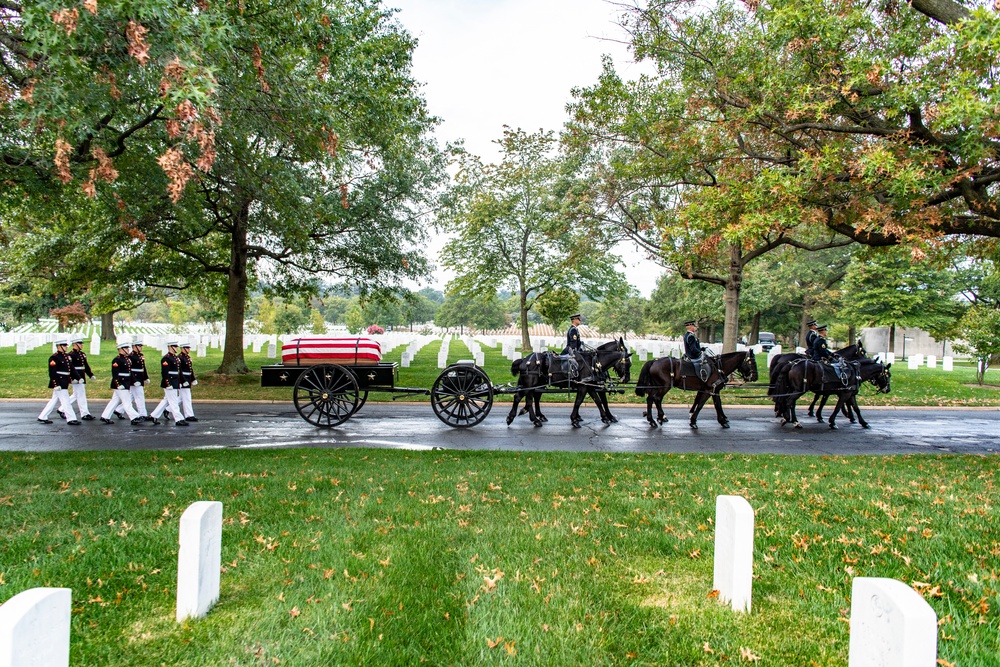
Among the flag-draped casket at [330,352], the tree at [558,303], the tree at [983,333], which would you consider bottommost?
the flag-draped casket at [330,352]

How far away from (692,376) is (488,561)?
29.6 ft

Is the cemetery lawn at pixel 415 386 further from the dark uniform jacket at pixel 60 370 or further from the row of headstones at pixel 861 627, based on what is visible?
the row of headstones at pixel 861 627

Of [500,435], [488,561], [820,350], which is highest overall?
[820,350]

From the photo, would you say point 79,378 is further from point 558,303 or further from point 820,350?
point 558,303

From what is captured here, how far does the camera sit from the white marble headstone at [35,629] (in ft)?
6.38

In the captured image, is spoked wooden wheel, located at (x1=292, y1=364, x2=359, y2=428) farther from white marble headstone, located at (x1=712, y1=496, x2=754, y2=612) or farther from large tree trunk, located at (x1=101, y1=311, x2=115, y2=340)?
large tree trunk, located at (x1=101, y1=311, x2=115, y2=340)

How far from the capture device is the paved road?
400 inches

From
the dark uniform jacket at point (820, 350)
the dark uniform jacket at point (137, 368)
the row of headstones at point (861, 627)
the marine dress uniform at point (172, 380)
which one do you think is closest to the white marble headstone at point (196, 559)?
the row of headstones at point (861, 627)

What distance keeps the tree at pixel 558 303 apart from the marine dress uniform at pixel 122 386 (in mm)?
23150

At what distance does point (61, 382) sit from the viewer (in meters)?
11.9

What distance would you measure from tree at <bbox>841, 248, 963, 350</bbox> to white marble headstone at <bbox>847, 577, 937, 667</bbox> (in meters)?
Result: 39.9

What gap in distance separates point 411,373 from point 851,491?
51.2 feet

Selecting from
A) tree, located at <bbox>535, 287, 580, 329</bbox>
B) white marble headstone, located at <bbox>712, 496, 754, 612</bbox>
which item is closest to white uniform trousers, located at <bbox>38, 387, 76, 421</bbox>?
white marble headstone, located at <bbox>712, 496, 754, 612</bbox>

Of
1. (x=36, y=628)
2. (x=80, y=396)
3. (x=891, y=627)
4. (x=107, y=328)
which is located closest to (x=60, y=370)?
(x=80, y=396)
